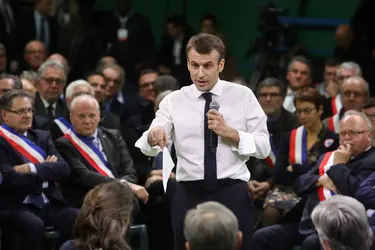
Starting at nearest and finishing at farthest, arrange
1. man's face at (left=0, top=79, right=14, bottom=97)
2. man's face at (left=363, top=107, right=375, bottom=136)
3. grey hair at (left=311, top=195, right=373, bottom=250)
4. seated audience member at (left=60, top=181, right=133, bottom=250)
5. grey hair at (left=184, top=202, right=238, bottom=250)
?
1. grey hair at (left=184, top=202, right=238, bottom=250)
2. grey hair at (left=311, top=195, right=373, bottom=250)
3. seated audience member at (left=60, top=181, right=133, bottom=250)
4. man's face at (left=363, top=107, right=375, bottom=136)
5. man's face at (left=0, top=79, right=14, bottom=97)

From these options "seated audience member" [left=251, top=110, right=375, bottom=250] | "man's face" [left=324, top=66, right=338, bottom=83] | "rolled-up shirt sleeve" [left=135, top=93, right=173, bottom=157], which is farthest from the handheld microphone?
"man's face" [left=324, top=66, right=338, bottom=83]

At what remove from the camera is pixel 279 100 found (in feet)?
24.1

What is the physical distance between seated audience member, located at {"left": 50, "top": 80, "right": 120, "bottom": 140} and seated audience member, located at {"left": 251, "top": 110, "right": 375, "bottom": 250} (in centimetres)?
178

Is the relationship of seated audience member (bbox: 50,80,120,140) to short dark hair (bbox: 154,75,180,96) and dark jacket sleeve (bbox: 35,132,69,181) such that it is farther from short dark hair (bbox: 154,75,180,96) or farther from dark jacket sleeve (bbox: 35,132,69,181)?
dark jacket sleeve (bbox: 35,132,69,181)

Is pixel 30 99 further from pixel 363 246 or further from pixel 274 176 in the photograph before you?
pixel 363 246

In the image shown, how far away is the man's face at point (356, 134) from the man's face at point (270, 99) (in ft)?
4.88

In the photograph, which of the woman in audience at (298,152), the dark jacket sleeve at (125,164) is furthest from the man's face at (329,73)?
the dark jacket sleeve at (125,164)

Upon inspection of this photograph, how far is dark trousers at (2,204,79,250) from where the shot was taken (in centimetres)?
589

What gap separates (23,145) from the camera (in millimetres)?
6035

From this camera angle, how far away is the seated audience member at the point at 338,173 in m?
5.71

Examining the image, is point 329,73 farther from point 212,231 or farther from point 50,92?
point 212,231

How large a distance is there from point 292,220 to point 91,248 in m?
2.72

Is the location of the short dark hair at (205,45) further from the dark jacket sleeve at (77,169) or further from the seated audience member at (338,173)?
the dark jacket sleeve at (77,169)

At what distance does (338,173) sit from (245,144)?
160 cm
